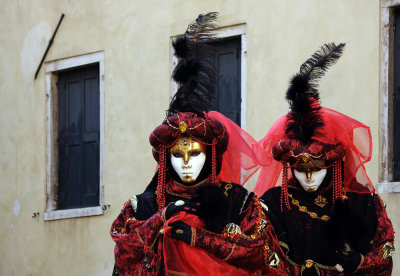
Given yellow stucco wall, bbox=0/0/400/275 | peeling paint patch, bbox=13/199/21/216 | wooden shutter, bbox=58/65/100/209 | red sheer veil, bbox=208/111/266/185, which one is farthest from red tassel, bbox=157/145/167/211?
peeling paint patch, bbox=13/199/21/216

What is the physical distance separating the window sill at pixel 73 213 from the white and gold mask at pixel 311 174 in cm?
→ 478

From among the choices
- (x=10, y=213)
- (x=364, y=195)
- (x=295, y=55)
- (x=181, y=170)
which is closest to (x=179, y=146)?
(x=181, y=170)

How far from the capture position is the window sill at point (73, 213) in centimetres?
1201

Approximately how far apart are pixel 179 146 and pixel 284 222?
0.92 metres

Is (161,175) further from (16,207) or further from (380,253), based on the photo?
(16,207)

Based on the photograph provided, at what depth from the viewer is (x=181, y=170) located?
712cm

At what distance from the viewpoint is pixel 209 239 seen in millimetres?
6855

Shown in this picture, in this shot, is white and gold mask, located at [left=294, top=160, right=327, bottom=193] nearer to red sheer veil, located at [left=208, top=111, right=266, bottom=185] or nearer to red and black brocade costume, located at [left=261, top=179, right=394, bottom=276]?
red and black brocade costume, located at [left=261, top=179, right=394, bottom=276]

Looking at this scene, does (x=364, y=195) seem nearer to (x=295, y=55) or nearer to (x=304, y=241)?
(x=304, y=241)

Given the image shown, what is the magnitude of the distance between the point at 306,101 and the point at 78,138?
530cm

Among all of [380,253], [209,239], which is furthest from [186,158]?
[380,253]

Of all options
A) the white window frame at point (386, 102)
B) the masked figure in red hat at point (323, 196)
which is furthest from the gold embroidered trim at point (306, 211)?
the white window frame at point (386, 102)

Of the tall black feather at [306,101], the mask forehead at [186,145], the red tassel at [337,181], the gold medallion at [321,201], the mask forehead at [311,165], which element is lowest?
the gold medallion at [321,201]

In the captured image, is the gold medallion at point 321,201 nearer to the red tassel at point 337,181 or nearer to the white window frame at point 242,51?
the red tassel at point 337,181
